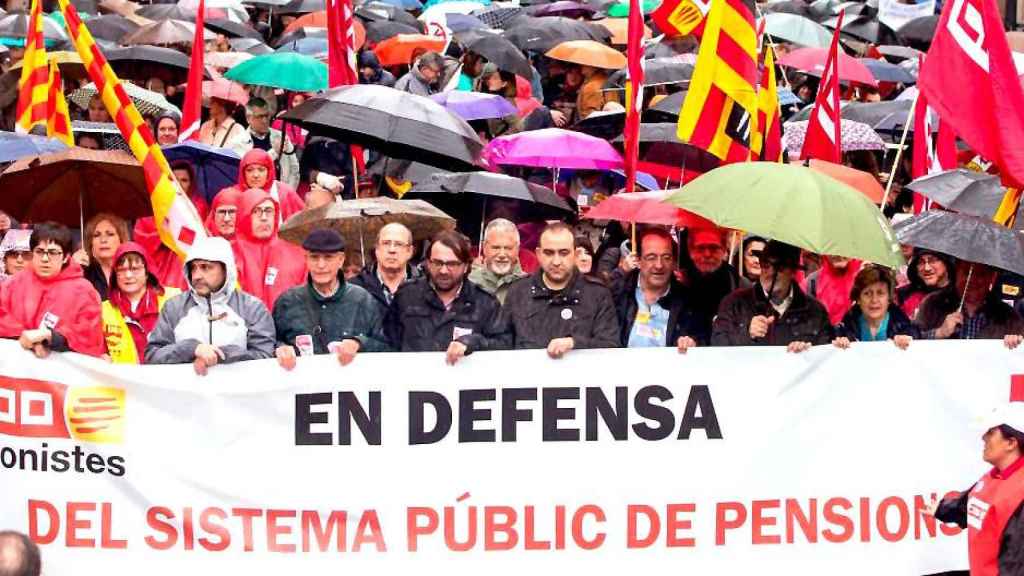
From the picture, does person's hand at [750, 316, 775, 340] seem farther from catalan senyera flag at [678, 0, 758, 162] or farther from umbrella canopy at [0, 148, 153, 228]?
umbrella canopy at [0, 148, 153, 228]

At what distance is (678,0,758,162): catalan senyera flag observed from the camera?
11.6m

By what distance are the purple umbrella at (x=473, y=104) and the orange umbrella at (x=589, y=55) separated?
314cm

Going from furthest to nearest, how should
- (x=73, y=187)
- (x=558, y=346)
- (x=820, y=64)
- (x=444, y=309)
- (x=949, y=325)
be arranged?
(x=820, y=64) < (x=73, y=187) < (x=949, y=325) < (x=444, y=309) < (x=558, y=346)

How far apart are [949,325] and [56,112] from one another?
18.9 ft

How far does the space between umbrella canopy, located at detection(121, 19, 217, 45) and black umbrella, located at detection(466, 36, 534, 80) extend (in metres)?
3.12

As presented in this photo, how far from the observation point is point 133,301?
10359 millimetres

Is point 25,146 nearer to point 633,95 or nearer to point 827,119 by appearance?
point 633,95

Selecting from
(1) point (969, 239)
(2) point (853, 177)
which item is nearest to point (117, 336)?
(1) point (969, 239)

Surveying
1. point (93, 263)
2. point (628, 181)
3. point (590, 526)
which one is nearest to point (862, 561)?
point (590, 526)

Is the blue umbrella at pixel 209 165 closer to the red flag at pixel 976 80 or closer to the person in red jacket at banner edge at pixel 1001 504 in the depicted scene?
the red flag at pixel 976 80

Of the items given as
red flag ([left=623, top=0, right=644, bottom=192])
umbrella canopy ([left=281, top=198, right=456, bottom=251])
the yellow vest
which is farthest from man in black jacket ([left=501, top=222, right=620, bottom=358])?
red flag ([left=623, top=0, right=644, bottom=192])

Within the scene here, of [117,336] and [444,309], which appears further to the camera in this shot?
[117,336]

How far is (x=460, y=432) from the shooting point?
9445 millimetres

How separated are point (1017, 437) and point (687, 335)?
209cm
